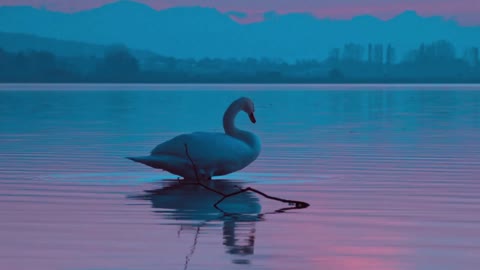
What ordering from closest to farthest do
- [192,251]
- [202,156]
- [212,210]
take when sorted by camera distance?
[192,251]
[212,210]
[202,156]

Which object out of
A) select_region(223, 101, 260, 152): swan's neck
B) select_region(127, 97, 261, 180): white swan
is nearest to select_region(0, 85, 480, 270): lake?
select_region(127, 97, 261, 180): white swan

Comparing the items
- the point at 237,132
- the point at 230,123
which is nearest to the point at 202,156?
the point at 237,132

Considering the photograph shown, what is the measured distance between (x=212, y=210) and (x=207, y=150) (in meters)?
3.36

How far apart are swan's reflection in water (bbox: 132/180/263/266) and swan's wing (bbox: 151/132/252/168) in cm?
36

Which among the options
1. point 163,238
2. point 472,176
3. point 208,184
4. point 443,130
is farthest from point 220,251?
point 443,130

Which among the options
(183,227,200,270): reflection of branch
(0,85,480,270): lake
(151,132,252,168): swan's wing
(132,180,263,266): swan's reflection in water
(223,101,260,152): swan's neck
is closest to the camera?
(183,227,200,270): reflection of branch

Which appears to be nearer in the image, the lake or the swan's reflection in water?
the lake

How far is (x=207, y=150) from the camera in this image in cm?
1705

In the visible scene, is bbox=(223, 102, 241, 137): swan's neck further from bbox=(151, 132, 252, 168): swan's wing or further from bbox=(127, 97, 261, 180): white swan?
bbox=(151, 132, 252, 168): swan's wing

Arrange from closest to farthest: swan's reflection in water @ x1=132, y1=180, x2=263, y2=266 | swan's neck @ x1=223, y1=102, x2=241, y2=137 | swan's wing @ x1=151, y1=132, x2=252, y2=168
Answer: swan's reflection in water @ x1=132, y1=180, x2=263, y2=266, swan's wing @ x1=151, y1=132, x2=252, y2=168, swan's neck @ x1=223, y1=102, x2=241, y2=137

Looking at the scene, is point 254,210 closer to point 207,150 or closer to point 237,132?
point 207,150

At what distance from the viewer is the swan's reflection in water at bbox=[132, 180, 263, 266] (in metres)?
10.9

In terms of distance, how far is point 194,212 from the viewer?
1352cm

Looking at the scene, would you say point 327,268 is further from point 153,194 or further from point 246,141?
point 246,141
